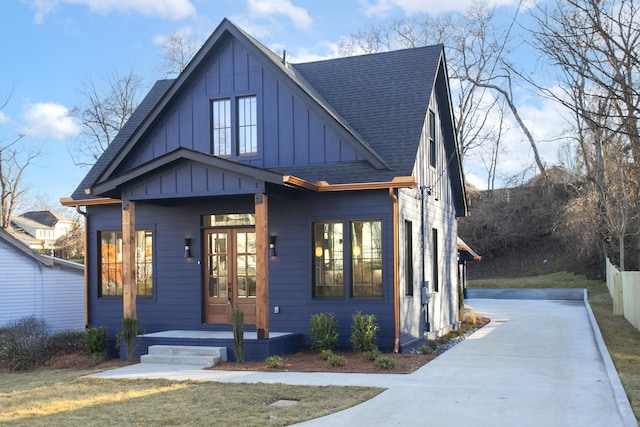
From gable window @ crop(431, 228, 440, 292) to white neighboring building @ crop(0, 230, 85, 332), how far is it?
12045 mm

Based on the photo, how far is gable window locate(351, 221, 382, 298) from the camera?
1373 centimetres

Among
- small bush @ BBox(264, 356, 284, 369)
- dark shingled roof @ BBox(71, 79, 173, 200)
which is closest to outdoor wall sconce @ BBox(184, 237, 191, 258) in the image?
dark shingled roof @ BBox(71, 79, 173, 200)

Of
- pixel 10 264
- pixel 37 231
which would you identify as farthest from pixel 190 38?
pixel 37 231

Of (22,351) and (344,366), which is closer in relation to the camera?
(344,366)

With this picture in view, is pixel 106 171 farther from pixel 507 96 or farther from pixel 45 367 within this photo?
pixel 507 96

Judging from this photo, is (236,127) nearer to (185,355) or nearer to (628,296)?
(185,355)

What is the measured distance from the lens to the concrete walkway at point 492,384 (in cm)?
783

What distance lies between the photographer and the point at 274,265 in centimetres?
1433

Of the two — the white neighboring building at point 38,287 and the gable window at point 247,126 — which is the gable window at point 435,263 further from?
the white neighboring building at point 38,287

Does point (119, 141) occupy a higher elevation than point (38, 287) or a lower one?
higher

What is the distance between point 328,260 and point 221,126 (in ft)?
13.5

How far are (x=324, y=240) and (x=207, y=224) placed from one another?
283 cm

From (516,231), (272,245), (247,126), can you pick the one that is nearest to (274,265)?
(272,245)

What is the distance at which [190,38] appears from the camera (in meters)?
38.2
